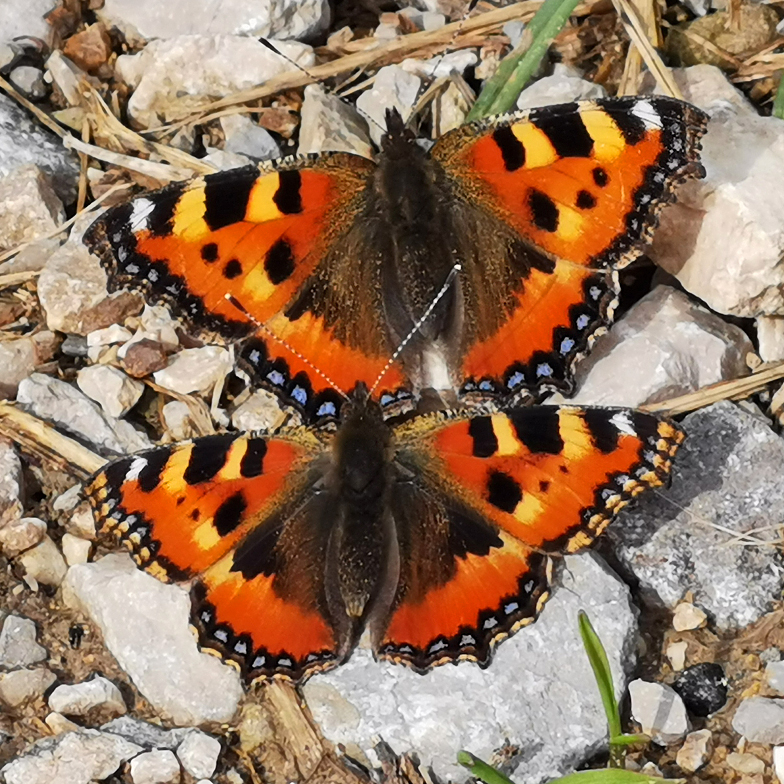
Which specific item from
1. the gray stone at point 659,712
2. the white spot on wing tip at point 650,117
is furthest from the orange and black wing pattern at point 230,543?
the white spot on wing tip at point 650,117

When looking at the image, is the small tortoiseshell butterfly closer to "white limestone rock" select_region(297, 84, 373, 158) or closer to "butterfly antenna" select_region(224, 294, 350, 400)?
"butterfly antenna" select_region(224, 294, 350, 400)

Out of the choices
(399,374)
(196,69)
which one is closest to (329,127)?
(196,69)

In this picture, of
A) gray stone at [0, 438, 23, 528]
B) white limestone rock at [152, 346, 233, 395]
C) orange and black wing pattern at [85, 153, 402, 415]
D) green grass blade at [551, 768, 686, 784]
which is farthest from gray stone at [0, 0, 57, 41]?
green grass blade at [551, 768, 686, 784]

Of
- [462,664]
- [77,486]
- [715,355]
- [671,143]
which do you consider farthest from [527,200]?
[77,486]

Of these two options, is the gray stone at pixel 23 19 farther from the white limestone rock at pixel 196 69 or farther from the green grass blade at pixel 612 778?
the green grass blade at pixel 612 778

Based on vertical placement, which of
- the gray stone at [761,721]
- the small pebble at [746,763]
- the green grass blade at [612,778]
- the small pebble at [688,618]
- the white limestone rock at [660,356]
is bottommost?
the small pebble at [746,763]

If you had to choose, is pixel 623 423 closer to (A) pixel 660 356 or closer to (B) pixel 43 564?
(A) pixel 660 356
